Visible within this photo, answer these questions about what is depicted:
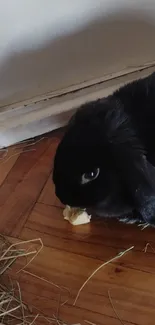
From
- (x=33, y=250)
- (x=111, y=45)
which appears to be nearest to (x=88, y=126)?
(x=33, y=250)

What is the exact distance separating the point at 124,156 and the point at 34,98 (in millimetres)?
463

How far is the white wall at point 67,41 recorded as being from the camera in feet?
4.25

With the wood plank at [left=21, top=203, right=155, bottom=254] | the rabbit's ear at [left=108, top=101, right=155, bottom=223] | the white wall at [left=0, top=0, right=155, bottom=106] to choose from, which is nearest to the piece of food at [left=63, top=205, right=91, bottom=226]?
the wood plank at [left=21, top=203, right=155, bottom=254]

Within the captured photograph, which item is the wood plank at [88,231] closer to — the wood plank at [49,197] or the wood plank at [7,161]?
the wood plank at [49,197]

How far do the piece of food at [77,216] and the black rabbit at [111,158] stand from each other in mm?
99

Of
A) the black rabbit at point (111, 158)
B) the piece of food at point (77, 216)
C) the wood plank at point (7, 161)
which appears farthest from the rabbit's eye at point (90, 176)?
the wood plank at point (7, 161)

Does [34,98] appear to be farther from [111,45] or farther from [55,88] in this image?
[111,45]

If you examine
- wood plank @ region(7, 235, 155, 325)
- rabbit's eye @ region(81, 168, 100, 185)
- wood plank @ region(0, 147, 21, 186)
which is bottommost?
wood plank @ region(7, 235, 155, 325)

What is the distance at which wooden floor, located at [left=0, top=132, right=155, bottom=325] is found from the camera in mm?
1087

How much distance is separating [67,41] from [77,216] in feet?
1.44

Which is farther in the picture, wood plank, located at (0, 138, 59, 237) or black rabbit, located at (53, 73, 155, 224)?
wood plank, located at (0, 138, 59, 237)

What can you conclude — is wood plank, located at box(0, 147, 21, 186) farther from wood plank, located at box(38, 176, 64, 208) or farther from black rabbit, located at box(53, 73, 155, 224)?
black rabbit, located at box(53, 73, 155, 224)

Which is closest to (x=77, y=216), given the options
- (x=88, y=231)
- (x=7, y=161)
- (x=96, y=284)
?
(x=88, y=231)

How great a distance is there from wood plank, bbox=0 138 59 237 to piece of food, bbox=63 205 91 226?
0.10m
